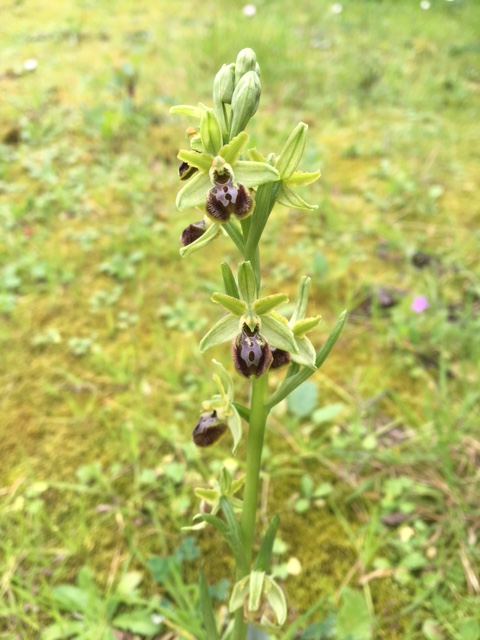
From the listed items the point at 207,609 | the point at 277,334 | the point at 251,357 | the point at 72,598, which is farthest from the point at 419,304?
the point at 72,598

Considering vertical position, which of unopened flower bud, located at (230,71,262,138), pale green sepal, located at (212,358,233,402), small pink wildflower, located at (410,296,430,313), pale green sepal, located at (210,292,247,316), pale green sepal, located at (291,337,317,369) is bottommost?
small pink wildflower, located at (410,296,430,313)

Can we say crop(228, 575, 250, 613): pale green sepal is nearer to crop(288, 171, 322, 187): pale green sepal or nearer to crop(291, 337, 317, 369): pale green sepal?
crop(291, 337, 317, 369): pale green sepal

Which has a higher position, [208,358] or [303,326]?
[303,326]

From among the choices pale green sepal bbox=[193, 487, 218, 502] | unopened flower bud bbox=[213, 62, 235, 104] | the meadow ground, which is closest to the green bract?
unopened flower bud bbox=[213, 62, 235, 104]

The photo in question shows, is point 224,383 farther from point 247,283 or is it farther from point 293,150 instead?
point 293,150

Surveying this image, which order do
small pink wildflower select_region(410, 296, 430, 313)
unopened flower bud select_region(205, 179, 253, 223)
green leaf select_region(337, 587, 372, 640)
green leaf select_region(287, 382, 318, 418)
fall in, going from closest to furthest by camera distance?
unopened flower bud select_region(205, 179, 253, 223)
green leaf select_region(337, 587, 372, 640)
green leaf select_region(287, 382, 318, 418)
small pink wildflower select_region(410, 296, 430, 313)
